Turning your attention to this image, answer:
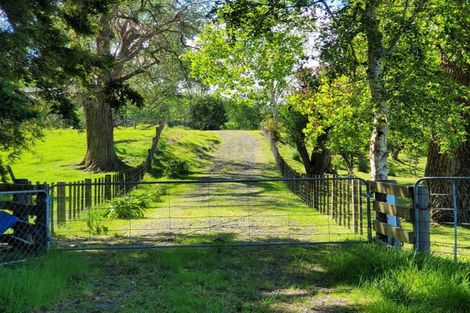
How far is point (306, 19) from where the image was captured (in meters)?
10.5

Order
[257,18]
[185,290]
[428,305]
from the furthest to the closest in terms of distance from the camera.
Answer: [257,18]
[185,290]
[428,305]

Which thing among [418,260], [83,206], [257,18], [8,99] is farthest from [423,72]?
[83,206]

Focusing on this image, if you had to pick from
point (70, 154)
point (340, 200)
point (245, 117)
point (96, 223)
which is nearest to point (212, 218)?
point (96, 223)

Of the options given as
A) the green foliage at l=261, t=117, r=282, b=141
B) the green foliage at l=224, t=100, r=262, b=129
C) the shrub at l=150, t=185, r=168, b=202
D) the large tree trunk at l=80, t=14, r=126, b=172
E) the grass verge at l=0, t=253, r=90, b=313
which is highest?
the green foliage at l=224, t=100, r=262, b=129

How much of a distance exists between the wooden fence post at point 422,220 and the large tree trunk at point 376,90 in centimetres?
286

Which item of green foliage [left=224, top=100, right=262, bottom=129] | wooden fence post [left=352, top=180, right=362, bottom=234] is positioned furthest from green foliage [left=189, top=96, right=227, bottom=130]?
wooden fence post [left=352, top=180, right=362, bottom=234]

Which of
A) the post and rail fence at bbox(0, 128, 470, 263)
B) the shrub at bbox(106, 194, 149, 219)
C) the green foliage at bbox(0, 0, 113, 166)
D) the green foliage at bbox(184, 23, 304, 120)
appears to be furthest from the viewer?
the green foliage at bbox(184, 23, 304, 120)

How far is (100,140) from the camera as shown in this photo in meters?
26.9

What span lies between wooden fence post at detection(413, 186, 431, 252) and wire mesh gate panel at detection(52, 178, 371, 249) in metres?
1.49

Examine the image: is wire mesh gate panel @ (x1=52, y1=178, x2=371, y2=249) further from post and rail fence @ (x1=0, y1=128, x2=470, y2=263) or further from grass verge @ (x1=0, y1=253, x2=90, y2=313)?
grass verge @ (x1=0, y1=253, x2=90, y2=313)

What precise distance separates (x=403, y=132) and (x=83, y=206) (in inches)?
352

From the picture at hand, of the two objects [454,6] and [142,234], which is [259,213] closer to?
[142,234]

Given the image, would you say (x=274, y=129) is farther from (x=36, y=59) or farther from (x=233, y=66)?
(x=36, y=59)

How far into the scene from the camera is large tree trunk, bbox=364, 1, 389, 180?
8.98m
